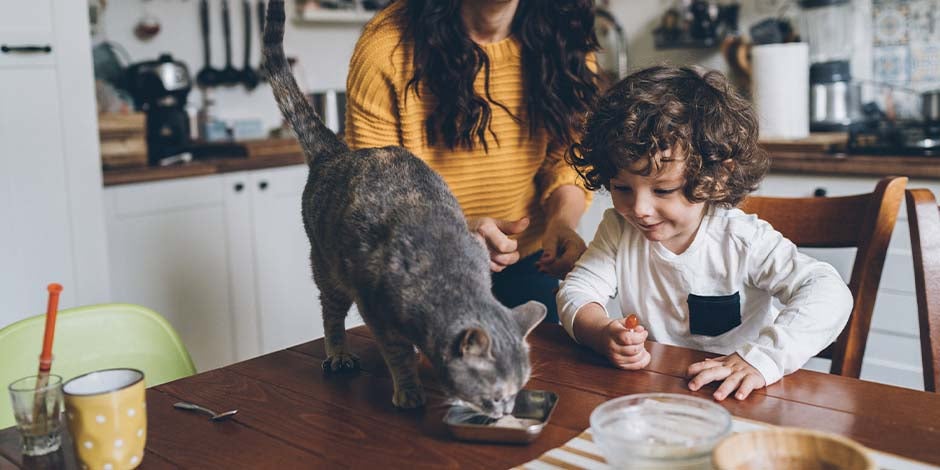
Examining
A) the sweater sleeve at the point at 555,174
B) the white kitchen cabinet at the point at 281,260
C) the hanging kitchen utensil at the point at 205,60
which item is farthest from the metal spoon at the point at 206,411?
the hanging kitchen utensil at the point at 205,60

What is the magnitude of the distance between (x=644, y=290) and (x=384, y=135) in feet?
1.92

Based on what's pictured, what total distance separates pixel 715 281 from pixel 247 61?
2.82 metres

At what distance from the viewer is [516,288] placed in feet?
6.01

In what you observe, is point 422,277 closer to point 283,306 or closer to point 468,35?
point 468,35

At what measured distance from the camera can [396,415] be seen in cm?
105

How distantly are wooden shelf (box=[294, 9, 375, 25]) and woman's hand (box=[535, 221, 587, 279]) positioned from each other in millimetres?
2380

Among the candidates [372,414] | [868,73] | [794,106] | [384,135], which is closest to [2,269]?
[384,135]

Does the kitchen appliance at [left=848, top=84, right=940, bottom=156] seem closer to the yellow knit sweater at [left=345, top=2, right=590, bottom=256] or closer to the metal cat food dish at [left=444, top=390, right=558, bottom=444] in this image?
the yellow knit sweater at [left=345, top=2, right=590, bottom=256]

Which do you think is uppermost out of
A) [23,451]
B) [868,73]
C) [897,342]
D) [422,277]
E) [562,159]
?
[868,73]

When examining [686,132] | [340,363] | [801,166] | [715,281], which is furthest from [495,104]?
[801,166]

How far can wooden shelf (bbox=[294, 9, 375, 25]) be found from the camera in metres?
3.75

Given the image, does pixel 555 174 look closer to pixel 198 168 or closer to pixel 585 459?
pixel 585 459

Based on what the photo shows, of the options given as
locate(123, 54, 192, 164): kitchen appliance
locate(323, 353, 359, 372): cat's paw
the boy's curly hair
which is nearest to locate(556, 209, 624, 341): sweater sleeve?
the boy's curly hair

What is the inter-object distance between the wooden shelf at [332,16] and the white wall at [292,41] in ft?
0.11
